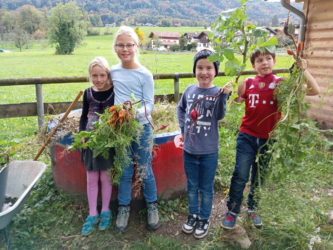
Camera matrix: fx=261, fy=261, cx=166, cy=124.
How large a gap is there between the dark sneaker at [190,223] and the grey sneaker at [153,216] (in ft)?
0.99

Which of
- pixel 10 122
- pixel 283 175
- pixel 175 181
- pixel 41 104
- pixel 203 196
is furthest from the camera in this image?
pixel 10 122

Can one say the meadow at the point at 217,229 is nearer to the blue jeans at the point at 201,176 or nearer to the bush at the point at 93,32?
the blue jeans at the point at 201,176

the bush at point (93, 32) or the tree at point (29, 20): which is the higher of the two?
the tree at point (29, 20)

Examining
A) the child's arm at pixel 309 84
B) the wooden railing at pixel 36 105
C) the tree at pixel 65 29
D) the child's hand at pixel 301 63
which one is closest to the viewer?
the child's hand at pixel 301 63

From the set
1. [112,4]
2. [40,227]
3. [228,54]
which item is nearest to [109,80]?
[228,54]

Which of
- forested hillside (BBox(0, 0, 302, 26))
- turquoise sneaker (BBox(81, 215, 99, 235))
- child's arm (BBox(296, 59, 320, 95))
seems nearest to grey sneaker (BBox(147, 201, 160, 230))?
turquoise sneaker (BBox(81, 215, 99, 235))

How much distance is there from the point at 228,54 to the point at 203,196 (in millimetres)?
1462

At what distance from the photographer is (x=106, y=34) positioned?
61.5 metres

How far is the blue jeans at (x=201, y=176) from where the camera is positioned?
250 cm

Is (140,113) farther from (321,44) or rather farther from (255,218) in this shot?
(321,44)

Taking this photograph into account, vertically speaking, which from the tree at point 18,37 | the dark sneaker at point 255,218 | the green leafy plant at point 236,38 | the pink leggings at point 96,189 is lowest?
the dark sneaker at point 255,218

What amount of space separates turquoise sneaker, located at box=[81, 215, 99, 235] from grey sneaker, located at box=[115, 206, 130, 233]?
0.80ft

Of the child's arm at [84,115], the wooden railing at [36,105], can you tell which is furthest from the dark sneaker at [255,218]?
the wooden railing at [36,105]

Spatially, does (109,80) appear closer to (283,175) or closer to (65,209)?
(65,209)
